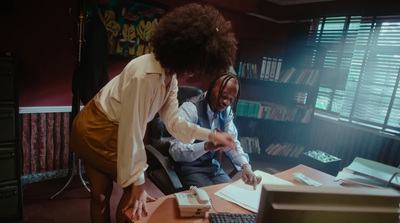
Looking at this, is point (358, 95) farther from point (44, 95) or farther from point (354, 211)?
point (44, 95)

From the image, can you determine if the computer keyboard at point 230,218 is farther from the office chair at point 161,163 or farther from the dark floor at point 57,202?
the dark floor at point 57,202

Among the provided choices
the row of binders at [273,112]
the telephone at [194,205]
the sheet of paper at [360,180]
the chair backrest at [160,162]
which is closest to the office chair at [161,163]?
the chair backrest at [160,162]

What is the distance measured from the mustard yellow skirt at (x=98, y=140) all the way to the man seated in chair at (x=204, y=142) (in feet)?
1.94

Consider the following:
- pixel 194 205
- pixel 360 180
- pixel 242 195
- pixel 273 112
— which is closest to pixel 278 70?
pixel 273 112

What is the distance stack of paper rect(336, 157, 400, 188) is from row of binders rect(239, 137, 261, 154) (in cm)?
217

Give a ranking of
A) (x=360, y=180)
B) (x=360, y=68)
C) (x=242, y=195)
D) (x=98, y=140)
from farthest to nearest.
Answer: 1. (x=360, y=68)
2. (x=360, y=180)
3. (x=242, y=195)
4. (x=98, y=140)

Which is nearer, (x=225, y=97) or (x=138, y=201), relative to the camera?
(x=138, y=201)

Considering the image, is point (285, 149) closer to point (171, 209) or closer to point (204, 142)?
point (204, 142)

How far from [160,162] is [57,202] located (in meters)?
1.38

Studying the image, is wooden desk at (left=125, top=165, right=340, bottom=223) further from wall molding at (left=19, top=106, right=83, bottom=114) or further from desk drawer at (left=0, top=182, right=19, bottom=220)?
wall molding at (left=19, top=106, right=83, bottom=114)

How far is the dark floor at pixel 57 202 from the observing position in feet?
6.69

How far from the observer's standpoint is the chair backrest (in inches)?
58.9

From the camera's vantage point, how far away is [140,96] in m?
0.96

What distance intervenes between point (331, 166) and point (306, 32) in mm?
2105
